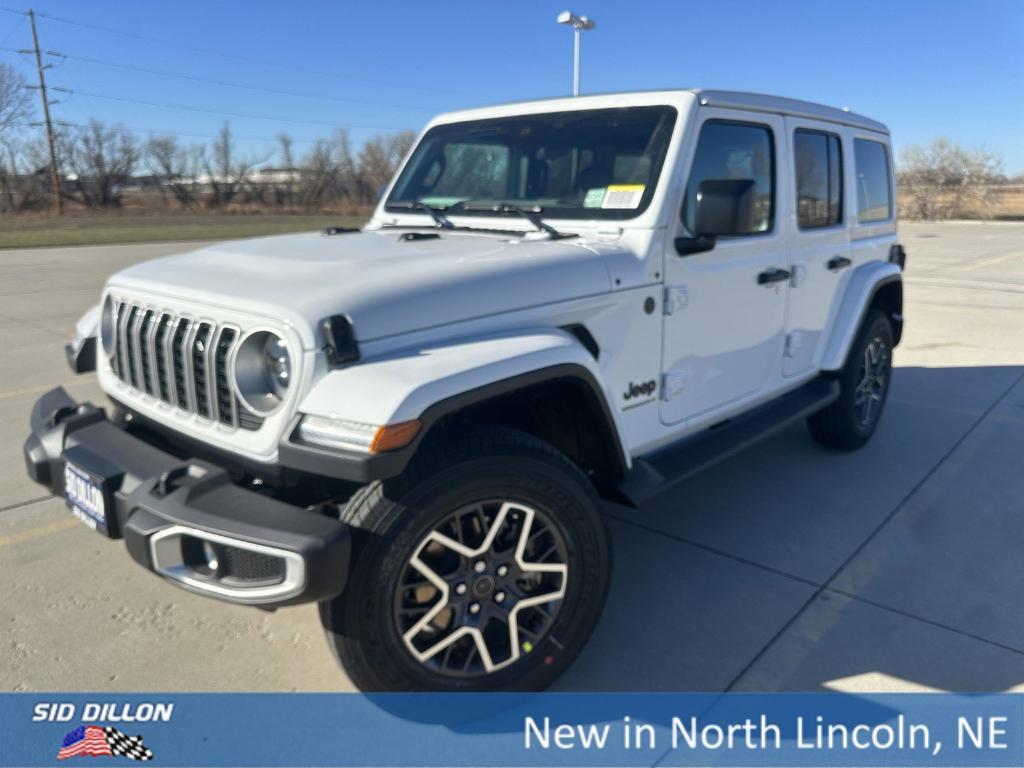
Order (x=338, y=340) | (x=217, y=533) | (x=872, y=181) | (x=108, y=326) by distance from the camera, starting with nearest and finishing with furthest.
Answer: (x=217, y=533), (x=338, y=340), (x=108, y=326), (x=872, y=181)

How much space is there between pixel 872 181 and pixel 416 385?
3.97 metres

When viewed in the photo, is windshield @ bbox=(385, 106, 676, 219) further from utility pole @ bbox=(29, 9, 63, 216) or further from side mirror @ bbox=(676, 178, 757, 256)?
utility pole @ bbox=(29, 9, 63, 216)

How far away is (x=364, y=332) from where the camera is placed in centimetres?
228

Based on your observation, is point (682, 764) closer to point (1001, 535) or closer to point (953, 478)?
point (1001, 535)

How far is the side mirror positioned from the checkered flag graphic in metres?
2.60

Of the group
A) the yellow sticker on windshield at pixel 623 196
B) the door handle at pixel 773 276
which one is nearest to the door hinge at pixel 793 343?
the door handle at pixel 773 276

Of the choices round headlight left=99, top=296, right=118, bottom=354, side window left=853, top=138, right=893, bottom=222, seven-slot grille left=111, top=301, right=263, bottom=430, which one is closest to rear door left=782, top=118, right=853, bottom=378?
side window left=853, top=138, right=893, bottom=222

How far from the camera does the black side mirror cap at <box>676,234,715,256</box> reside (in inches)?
122

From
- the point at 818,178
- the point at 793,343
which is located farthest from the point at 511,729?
the point at 818,178

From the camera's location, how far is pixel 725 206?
2.90 m

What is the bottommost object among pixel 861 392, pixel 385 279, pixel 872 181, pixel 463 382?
pixel 861 392

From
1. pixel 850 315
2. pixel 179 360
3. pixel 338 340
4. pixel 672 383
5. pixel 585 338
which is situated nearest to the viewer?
pixel 338 340

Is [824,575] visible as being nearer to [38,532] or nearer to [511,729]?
[511,729]

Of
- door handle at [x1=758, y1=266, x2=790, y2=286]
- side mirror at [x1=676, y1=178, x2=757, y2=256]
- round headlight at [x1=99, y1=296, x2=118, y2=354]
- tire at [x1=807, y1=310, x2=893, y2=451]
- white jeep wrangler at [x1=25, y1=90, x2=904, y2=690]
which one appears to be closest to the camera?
white jeep wrangler at [x1=25, y1=90, x2=904, y2=690]
